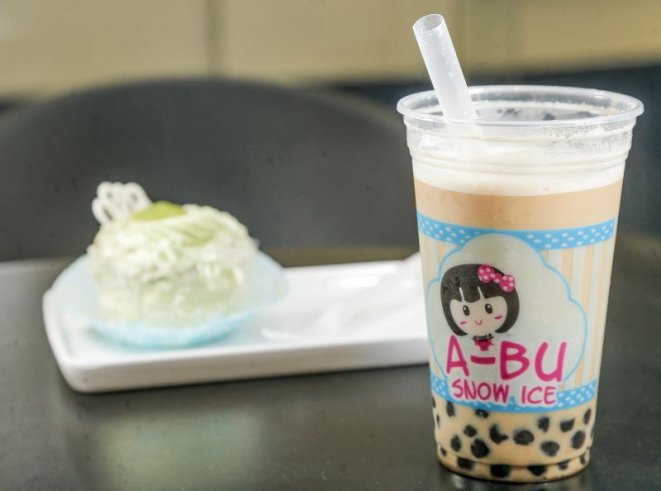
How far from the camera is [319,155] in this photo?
154 centimetres

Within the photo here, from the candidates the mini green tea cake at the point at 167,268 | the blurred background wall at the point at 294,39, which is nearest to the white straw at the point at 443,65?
the mini green tea cake at the point at 167,268

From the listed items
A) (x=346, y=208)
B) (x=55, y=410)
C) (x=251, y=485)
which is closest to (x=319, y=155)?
(x=346, y=208)

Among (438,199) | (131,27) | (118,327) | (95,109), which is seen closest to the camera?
(438,199)

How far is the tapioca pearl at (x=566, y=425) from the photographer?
2.03 feet

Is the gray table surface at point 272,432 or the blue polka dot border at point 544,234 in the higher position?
the blue polka dot border at point 544,234

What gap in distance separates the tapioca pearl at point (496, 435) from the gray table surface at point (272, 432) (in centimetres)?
3

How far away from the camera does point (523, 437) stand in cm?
62

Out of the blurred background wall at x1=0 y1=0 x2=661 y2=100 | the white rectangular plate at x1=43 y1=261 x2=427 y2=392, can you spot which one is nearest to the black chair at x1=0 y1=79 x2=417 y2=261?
the white rectangular plate at x1=43 y1=261 x2=427 y2=392

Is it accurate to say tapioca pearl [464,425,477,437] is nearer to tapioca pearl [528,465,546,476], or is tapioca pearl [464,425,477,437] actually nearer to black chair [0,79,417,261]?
tapioca pearl [528,465,546,476]

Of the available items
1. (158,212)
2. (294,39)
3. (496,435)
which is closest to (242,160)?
(158,212)

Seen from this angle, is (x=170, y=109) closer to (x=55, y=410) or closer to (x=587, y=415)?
(x=55, y=410)

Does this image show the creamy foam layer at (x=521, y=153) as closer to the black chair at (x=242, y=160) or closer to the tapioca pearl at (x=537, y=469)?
the tapioca pearl at (x=537, y=469)

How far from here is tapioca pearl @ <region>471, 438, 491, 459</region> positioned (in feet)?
2.04

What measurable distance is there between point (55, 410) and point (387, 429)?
0.80ft
